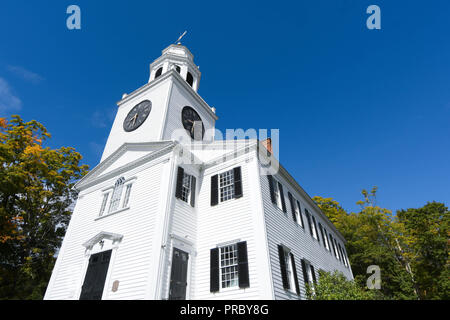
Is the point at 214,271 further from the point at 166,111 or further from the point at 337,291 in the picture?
the point at 166,111

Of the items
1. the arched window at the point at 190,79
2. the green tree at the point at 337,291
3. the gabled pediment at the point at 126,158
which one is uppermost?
the arched window at the point at 190,79

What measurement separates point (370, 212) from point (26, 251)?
118 feet

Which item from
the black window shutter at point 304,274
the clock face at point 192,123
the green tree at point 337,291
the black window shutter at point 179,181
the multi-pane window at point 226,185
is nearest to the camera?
the green tree at point 337,291

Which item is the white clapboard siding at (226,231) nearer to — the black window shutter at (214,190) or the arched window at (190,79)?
the black window shutter at (214,190)

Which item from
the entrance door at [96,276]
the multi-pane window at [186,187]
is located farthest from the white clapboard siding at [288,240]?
the entrance door at [96,276]

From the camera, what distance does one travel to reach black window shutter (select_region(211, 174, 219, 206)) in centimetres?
1358

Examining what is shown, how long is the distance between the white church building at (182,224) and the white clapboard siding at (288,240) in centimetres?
8

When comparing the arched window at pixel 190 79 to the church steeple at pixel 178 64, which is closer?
the church steeple at pixel 178 64

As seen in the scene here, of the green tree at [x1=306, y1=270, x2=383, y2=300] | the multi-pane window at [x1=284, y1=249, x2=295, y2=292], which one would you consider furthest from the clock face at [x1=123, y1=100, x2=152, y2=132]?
the green tree at [x1=306, y1=270, x2=383, y2=300]

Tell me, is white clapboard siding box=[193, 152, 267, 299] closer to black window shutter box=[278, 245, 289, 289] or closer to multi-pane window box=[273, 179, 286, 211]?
black window shutter box=[278, 245, 289, 289]

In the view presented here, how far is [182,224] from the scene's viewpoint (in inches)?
489

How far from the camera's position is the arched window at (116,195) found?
14308 mm

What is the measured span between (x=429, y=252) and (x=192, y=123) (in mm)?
28016

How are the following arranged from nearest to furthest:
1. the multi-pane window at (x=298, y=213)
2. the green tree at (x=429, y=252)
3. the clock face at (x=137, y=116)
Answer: the multi-pane window at (x=298, y=213) < the clock face at (x=137, y=116) < the green tree at (x=429, y=252)
